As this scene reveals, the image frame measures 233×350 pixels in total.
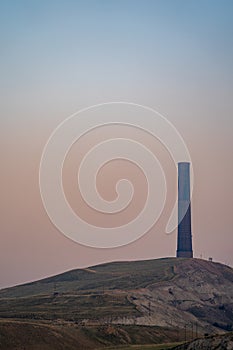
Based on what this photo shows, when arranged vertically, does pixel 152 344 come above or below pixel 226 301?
below

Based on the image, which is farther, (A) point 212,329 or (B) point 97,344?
(A) point 212,329

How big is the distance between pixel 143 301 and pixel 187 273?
116 feet

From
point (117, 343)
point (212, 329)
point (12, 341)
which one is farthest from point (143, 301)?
point (12, 341)

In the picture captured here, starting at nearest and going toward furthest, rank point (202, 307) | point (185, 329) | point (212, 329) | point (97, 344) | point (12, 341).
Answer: point (12, 341) → point (97, 344) → point (185, 329) → point (212, 329) → point (202, 307)

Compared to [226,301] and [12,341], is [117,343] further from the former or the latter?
[226,301]

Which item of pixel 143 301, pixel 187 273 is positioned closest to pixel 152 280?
pixel 187 273

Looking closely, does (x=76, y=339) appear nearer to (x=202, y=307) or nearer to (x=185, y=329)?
(x=185, y=329)

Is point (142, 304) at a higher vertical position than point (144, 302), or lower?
lower

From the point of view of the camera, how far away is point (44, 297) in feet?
551

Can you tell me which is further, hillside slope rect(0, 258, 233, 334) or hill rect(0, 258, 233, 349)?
hillside slope rect(0, 258, 233, 334)

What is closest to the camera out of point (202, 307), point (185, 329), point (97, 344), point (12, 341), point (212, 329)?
point (12, 341)

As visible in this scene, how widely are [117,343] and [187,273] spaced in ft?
247

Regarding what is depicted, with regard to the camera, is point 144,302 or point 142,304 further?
point 144,302

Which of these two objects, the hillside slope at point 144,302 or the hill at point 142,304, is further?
the hillside slope at point 144,302
